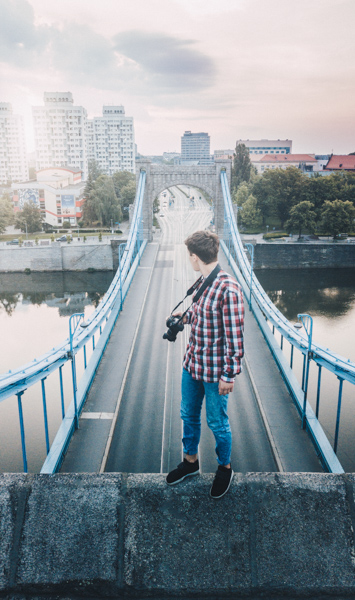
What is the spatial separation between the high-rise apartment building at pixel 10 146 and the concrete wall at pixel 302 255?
234 ft

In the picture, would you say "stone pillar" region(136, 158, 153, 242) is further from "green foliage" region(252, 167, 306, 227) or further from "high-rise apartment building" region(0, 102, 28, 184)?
"high-rise apartment building" region(0, 102, 28, 184)

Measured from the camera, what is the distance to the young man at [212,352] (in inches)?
130

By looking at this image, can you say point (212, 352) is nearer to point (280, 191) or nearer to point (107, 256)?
point (107, 256)

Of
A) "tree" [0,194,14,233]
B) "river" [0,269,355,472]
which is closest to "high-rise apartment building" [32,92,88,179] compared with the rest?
"tree" [0,194,14,233]

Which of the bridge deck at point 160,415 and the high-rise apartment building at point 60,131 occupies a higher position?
the high-rise apartment building at point 60,131

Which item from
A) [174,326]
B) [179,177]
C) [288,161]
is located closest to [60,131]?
[288,161]

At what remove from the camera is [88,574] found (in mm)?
2703

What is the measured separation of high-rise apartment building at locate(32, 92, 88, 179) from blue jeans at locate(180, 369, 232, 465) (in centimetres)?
9890

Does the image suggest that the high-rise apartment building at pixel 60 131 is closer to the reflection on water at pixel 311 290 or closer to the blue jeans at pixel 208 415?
the reflection on water at pixel 311 290

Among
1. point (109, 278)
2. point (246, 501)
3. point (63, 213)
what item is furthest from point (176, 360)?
point (63, 213)

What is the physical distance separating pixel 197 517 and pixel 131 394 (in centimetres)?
883

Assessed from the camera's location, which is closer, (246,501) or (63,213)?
(246,501)

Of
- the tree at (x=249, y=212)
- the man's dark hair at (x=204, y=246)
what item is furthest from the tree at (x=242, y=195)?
the man's dark hair at (x=204, y=246)

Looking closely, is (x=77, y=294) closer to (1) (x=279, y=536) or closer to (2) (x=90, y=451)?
(2) (x=90, y=451)
